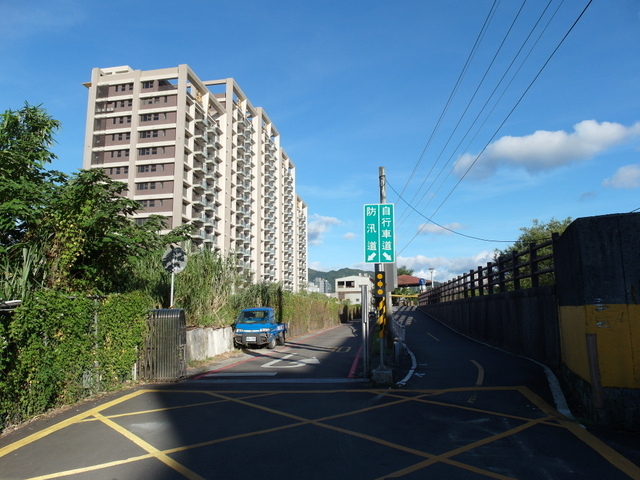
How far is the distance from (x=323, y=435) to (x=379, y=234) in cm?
765

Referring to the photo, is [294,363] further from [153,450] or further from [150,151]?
[150,151]

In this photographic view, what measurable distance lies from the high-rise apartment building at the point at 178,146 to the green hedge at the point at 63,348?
4873 cm

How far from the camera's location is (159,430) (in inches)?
287

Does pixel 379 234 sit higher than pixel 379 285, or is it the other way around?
pixel 379 234

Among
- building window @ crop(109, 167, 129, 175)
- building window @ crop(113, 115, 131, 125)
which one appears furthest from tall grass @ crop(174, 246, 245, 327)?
building window @ crop(113, 115, 131, 125)

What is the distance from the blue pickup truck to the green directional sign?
8.22 meters

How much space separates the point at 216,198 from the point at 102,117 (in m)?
20.5

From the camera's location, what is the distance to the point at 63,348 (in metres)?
8.63

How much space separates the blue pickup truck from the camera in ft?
65.0

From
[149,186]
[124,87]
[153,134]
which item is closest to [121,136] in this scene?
[153,134]

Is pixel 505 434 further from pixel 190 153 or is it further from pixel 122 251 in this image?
pixel 190 153

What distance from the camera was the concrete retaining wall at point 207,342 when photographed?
1557cm

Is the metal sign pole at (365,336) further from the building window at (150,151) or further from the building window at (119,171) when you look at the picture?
the building window at (119,171)

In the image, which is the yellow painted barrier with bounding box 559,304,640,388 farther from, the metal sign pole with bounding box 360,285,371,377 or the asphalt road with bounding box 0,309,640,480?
the metal sign pole with bounding box 360,285,371,377
